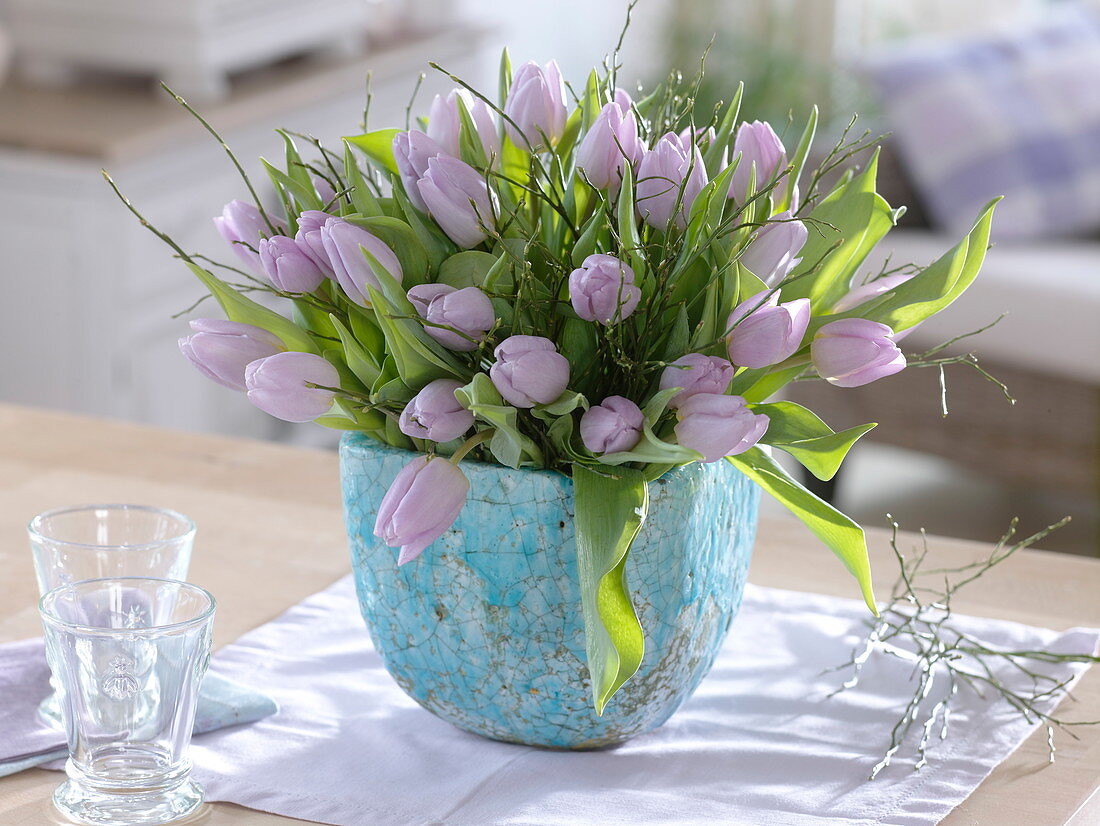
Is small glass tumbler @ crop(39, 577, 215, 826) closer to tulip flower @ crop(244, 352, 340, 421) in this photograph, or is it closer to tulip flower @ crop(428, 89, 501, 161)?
tulip flower @ crop(244, 352, 340, 421)

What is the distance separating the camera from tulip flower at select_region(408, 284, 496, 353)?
66 centimetres

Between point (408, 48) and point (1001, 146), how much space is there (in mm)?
1304

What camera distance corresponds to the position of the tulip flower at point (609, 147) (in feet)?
2.24

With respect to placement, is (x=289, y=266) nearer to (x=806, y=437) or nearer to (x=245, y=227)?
A: (x=245, y=227)

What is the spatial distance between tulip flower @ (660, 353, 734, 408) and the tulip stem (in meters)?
0.09

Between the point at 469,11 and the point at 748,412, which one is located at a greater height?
the point at 469,11

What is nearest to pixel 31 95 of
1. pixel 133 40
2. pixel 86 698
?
pixel 133 40

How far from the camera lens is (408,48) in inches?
133

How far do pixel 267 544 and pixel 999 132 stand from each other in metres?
2.06

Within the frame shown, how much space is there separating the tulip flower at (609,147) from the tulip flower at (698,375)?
0.09 metres

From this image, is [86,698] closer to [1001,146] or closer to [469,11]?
[1001,146]

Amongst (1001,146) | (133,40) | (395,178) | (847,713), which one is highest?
(133,40)

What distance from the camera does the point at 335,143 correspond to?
319 cm

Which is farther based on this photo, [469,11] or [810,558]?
[469,11]
